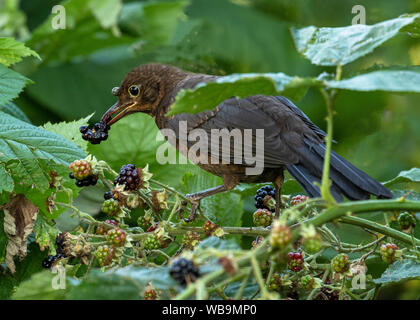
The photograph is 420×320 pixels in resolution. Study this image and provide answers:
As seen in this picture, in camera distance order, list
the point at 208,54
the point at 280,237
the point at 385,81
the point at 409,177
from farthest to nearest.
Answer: the point at 208,54, the point at 409,177, the point at 385,81, the point at 280,237

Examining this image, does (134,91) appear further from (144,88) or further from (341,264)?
(341,264)

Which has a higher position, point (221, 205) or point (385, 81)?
point (385, 81)

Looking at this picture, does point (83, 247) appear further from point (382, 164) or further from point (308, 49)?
point (382, 164)

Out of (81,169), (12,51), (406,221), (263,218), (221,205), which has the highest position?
(12,51)

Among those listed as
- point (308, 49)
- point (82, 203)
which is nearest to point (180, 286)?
point (308, 49)

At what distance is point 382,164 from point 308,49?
2.12 metres

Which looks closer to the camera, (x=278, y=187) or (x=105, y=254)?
(x=105, y=254)

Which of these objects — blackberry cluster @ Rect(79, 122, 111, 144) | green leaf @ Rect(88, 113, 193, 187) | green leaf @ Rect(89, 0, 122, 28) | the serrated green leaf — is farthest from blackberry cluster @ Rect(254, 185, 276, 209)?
green leaf @ Rect(89, 0, 122, 28)

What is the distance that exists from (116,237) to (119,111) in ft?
4.20

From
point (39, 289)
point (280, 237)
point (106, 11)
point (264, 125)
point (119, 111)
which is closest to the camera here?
point (280, 237)

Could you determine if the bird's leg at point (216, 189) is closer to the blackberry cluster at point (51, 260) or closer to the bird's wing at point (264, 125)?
the bird's wing at point (264, 125)

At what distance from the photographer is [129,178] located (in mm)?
1766

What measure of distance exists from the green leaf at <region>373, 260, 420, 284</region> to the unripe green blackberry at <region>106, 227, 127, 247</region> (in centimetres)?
75

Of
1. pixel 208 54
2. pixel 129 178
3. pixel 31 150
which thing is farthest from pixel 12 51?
pixel 208 54
